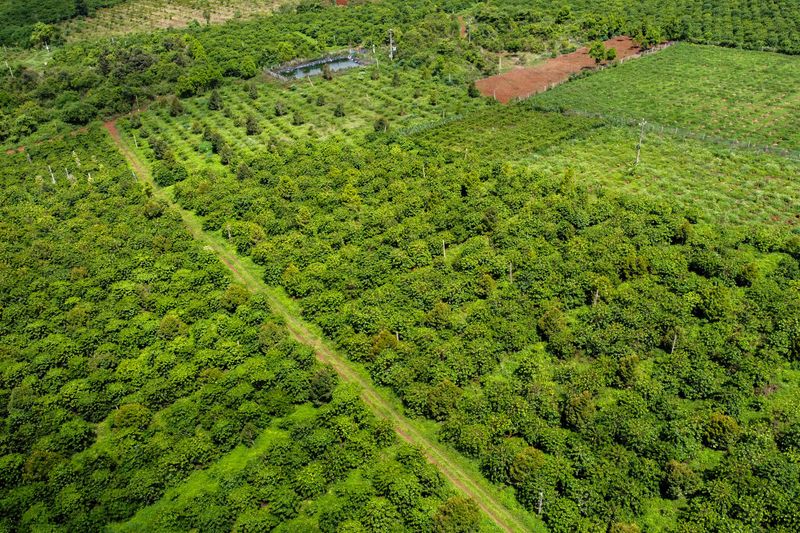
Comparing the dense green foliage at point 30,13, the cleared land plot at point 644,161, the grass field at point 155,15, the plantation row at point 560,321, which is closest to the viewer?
the plantation row at point 560,321

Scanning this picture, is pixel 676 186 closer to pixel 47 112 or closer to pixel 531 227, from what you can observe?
pixel 531 227

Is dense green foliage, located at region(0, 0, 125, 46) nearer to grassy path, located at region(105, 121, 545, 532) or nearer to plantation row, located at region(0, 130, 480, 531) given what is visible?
grassy path, located at region(105, 121, 545, 532)

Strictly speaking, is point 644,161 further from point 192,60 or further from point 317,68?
point 192,60

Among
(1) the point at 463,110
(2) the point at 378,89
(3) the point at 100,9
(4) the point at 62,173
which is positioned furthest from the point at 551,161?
(3) the point at 100,9

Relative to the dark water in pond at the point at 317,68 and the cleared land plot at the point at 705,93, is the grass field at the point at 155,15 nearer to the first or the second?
the dark water in pond at the point at 317,68

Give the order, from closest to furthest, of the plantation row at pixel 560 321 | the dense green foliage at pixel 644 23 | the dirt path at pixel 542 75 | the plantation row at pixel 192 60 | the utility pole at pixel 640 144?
the plantation row at pixel 560 321 → the utility pole at pixel 640 144 → the dirt path at pixel 542 75 → the plantation row at pixel 192 60 → the dense green foliage at pixel 644 23

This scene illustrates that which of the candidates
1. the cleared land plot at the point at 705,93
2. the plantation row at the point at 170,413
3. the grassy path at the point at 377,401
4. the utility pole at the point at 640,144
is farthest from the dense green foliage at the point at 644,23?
the plantation row at the point at 170,413
